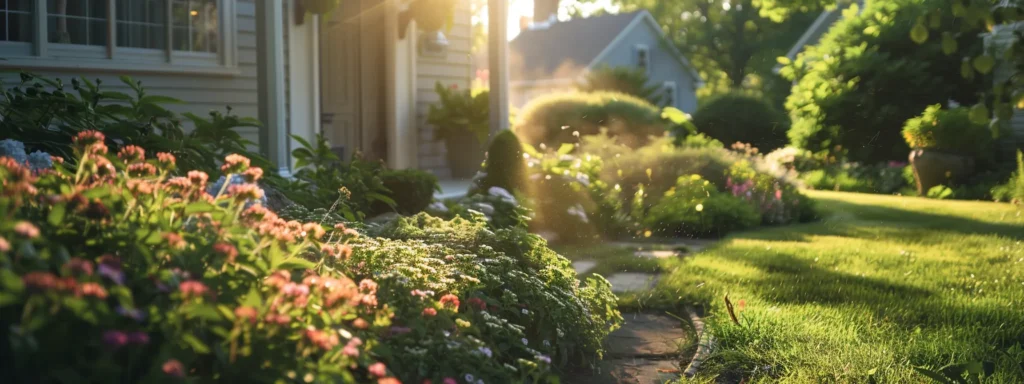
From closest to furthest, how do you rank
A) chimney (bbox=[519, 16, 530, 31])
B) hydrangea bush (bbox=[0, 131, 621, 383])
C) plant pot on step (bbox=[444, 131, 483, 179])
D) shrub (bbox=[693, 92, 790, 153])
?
hydrangea bush (bbox=[0, 131, 621, 383]) → plant pot on step (bbox=[444, 131, 483, 179]) → shrub (bbox=[693, 92, 790, 153]) → chimney (bbox=[519, 16, 530, 31])

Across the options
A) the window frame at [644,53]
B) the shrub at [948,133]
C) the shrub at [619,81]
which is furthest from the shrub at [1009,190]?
the window frame at [644,53]

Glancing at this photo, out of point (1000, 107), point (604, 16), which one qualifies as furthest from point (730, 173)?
point (604, 16)

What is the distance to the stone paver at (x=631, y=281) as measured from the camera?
5.45 m

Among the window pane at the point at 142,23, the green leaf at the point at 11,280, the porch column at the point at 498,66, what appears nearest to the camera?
the green leaf at the point at 11,280

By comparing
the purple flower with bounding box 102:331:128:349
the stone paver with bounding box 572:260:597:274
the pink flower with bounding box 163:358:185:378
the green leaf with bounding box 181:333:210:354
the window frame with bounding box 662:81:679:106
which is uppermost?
the window frame with bounding box 662:81:679:106

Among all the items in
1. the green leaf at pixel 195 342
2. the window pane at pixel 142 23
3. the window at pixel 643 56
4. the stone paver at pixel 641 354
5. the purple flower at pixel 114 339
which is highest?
the window at pixel 643 56

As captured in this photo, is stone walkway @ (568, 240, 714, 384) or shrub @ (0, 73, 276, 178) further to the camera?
shrub @ (0, 73, 276, 178)

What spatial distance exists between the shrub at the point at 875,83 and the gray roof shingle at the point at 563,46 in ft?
52.2

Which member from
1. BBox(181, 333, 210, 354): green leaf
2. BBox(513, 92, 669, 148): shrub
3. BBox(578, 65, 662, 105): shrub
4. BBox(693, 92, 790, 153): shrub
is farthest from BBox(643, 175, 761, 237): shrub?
BBox(578, 65, 662, 105): shrub

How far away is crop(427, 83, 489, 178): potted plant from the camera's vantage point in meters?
10.8

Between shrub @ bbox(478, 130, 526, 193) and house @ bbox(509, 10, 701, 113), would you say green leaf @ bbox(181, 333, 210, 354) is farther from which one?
house @ bbox(509, 10, 701, 113)

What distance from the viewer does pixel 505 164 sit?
770 centimetres

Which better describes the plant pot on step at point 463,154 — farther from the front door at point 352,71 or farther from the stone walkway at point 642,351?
the stone walkway at point 642,351

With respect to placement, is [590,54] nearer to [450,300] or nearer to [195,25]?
[195,25]
